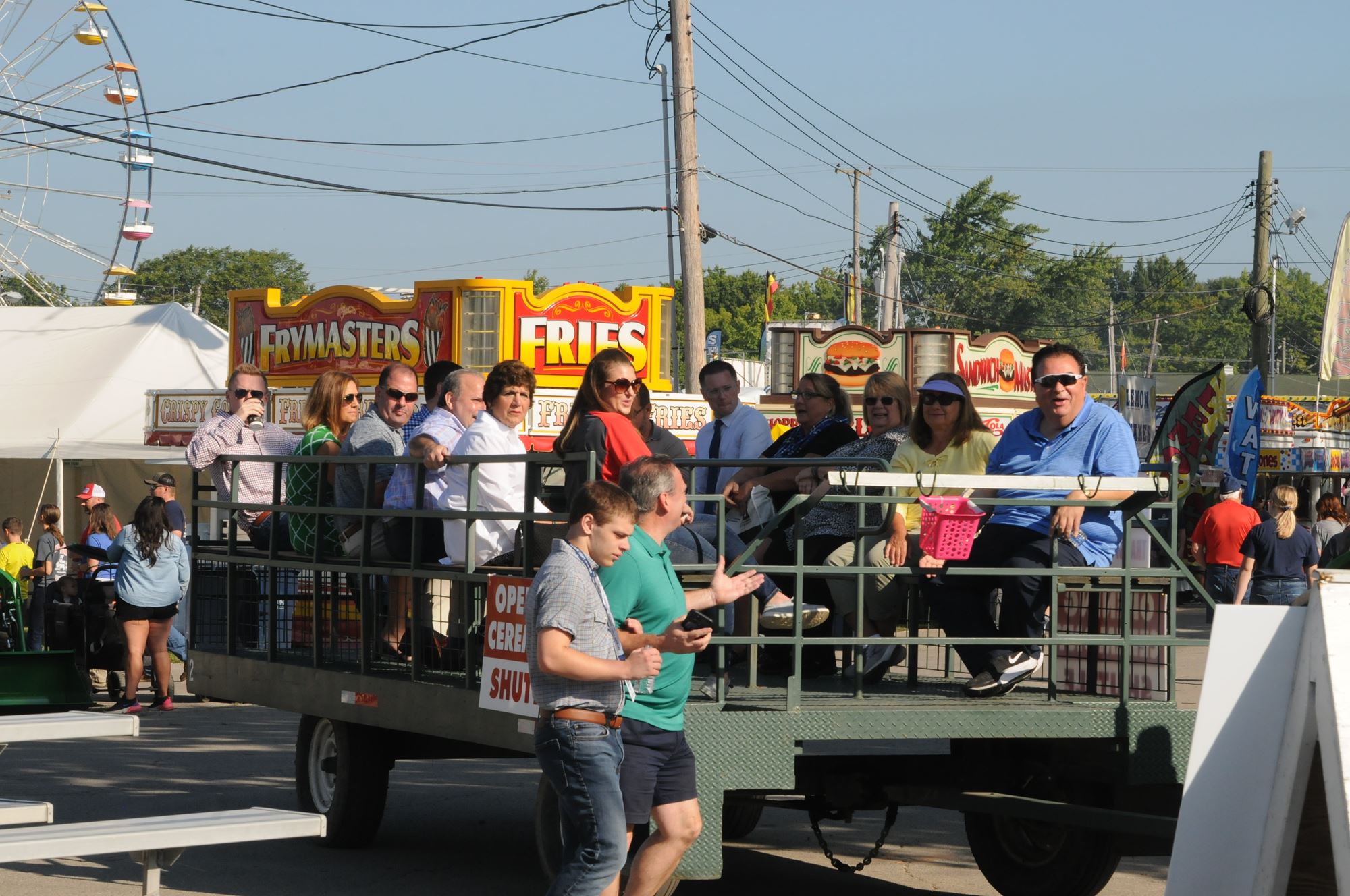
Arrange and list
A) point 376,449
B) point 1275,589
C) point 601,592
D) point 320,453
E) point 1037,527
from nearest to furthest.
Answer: point 601,592 < point 1037,527 < point 376,449 < point 320,453 < point 1275,589

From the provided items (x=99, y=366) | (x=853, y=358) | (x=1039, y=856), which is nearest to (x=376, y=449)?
(x=1039, y=856)

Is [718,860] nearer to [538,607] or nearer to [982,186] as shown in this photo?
[538,607]

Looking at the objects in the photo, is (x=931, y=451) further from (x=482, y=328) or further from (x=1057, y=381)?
(x=482, y=328)

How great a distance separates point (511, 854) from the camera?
837 cm

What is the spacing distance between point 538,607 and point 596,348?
64.1ft

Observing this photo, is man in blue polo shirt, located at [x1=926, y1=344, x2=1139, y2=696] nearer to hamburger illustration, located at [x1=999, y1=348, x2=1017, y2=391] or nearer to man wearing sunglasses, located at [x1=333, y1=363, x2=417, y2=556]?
man wearing sunglasses, located at [x1=333, y1=363, x2=417, y2=556]

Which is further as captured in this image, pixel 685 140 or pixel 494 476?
pixel 685 140

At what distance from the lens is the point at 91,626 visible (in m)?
15.2

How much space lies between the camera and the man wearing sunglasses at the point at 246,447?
8.59 metres

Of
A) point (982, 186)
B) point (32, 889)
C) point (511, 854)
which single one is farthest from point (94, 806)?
point (982, 186)

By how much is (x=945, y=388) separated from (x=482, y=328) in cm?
1786

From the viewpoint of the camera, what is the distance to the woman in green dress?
780 centimetres

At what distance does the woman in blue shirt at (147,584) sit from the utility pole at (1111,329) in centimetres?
5268

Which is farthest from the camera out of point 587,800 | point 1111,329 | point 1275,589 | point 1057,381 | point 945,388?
point 1111,329
